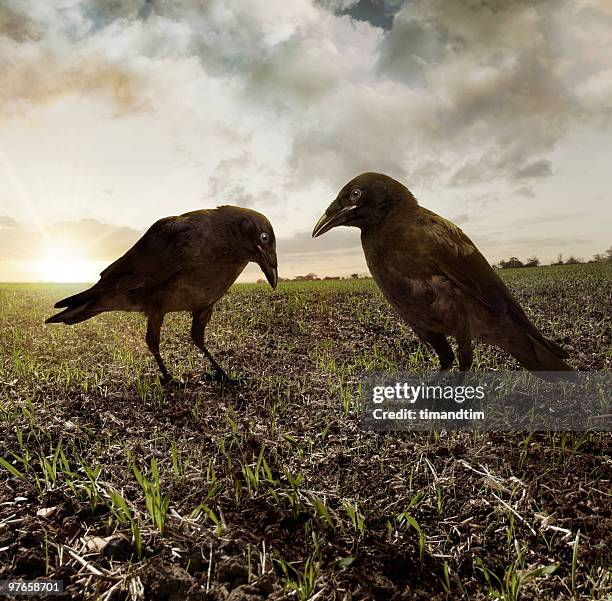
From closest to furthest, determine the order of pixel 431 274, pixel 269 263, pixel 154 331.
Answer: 1. pixel 431 274
2. pixel 269 263
3. pixel 154 331

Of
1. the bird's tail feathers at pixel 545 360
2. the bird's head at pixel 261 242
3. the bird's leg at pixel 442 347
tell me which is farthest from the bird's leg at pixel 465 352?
the bird's head at pixel 261 242

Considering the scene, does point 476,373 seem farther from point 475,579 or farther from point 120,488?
point 120,488

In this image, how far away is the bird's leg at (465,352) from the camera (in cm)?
359

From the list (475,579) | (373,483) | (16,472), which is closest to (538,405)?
(373,483)

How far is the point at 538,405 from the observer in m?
3.68

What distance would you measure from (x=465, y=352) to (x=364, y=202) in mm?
1270

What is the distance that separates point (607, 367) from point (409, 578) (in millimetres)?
3394

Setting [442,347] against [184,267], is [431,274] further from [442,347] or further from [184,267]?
[184,267]

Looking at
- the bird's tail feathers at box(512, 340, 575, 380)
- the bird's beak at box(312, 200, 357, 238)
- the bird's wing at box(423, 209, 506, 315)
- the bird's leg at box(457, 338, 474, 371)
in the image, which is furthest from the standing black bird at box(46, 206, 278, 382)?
the bird's tail feathers at box(512, 340, 575, 380)

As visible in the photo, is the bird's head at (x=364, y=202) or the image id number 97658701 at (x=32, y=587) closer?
the image id number 97658701 at (x=32, y=587)

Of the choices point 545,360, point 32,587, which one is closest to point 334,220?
point 545,360

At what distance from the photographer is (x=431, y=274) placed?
3.44 m

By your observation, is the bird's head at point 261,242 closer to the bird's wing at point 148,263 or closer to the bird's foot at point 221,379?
the bird's wing at point 148,263
